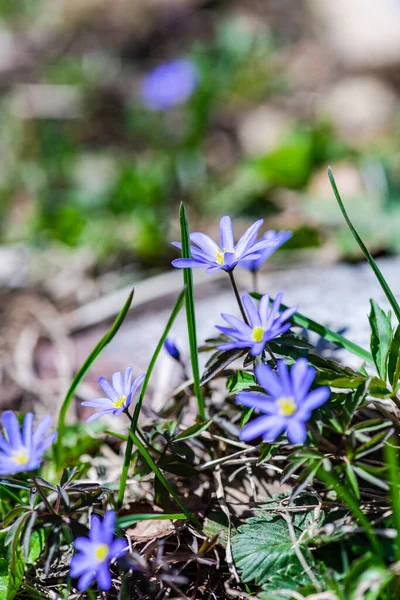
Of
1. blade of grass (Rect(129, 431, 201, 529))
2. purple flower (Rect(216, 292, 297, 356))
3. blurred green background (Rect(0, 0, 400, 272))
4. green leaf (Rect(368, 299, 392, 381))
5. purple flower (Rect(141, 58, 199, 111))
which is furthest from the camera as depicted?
purple flower (Rect(141, 58, 199, 111))

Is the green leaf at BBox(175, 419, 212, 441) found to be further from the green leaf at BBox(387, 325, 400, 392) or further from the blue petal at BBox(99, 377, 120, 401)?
the green leaf at BBox(387, 325, 400, 392)

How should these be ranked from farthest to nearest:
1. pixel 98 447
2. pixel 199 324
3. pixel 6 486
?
1. pixel 199 324
2. pixel 98 447
3. pixel 6 486

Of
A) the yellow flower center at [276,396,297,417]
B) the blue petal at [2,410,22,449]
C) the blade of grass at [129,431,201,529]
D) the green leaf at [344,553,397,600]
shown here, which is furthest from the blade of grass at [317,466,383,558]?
the blue petal at [2,410,22,449]

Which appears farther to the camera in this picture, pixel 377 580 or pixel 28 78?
pixel 28 78

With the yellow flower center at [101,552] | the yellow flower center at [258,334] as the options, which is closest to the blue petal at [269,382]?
the yellow flower center at [258,334]

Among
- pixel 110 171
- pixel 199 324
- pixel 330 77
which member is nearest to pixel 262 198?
pixel 110 171

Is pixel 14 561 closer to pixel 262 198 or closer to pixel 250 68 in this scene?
pixel 262 198
